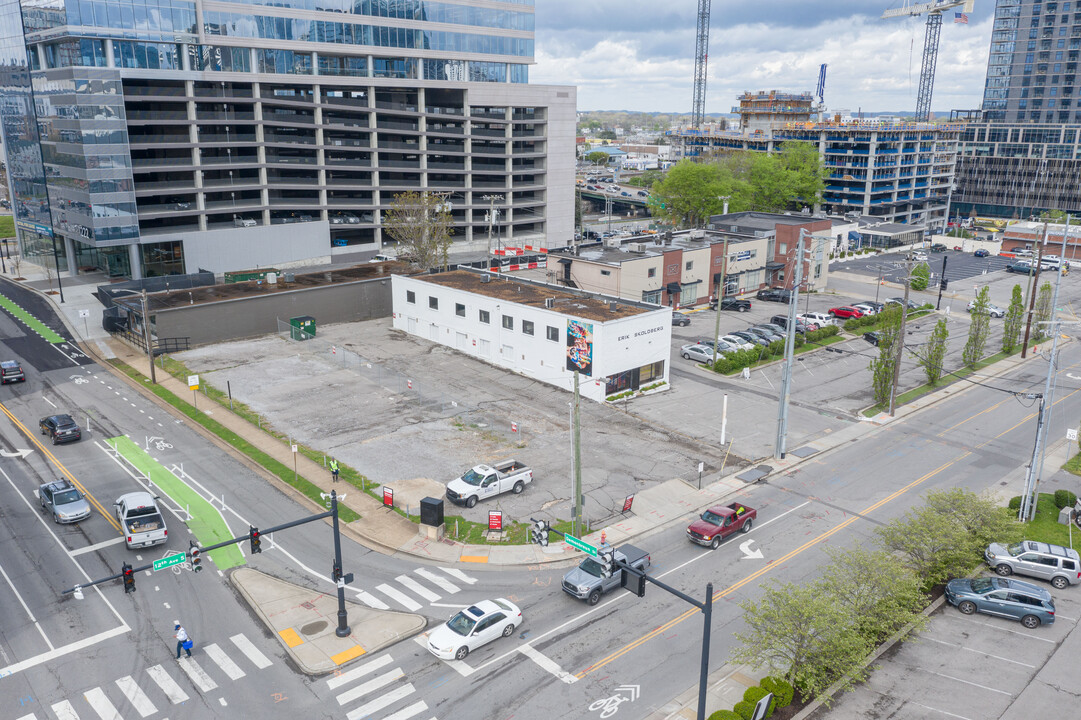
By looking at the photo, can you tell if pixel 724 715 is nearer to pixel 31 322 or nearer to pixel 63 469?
pixel 63 469

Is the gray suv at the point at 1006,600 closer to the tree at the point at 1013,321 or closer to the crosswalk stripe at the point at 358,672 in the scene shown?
the crosswalk stripe at the point at 358,672

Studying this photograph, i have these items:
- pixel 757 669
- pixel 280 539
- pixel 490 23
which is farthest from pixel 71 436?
pixel 490 23

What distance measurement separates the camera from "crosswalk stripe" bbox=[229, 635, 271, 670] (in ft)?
87.1

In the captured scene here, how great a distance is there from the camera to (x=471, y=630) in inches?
1059

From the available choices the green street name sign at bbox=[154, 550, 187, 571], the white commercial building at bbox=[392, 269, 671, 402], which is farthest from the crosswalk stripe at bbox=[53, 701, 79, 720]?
the white commercial building at bbox=[392, 269, 671, 402]

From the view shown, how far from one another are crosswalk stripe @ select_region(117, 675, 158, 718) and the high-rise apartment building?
6818 cm

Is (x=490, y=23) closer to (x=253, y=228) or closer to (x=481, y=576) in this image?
(x=253, y=228)

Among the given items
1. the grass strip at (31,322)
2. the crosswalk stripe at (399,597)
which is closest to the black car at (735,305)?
the crosswalk stripe at (399,597)

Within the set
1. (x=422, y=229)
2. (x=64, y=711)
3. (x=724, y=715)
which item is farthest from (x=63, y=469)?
(x=422, y=229)

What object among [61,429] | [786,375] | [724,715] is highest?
[786,375]

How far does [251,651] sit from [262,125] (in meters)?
79.4

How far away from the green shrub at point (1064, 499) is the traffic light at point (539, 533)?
26161 mm

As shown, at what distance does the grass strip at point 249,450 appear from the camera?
126 ft

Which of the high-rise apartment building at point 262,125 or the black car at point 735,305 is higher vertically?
the high-rise apartment building at point 262,125
